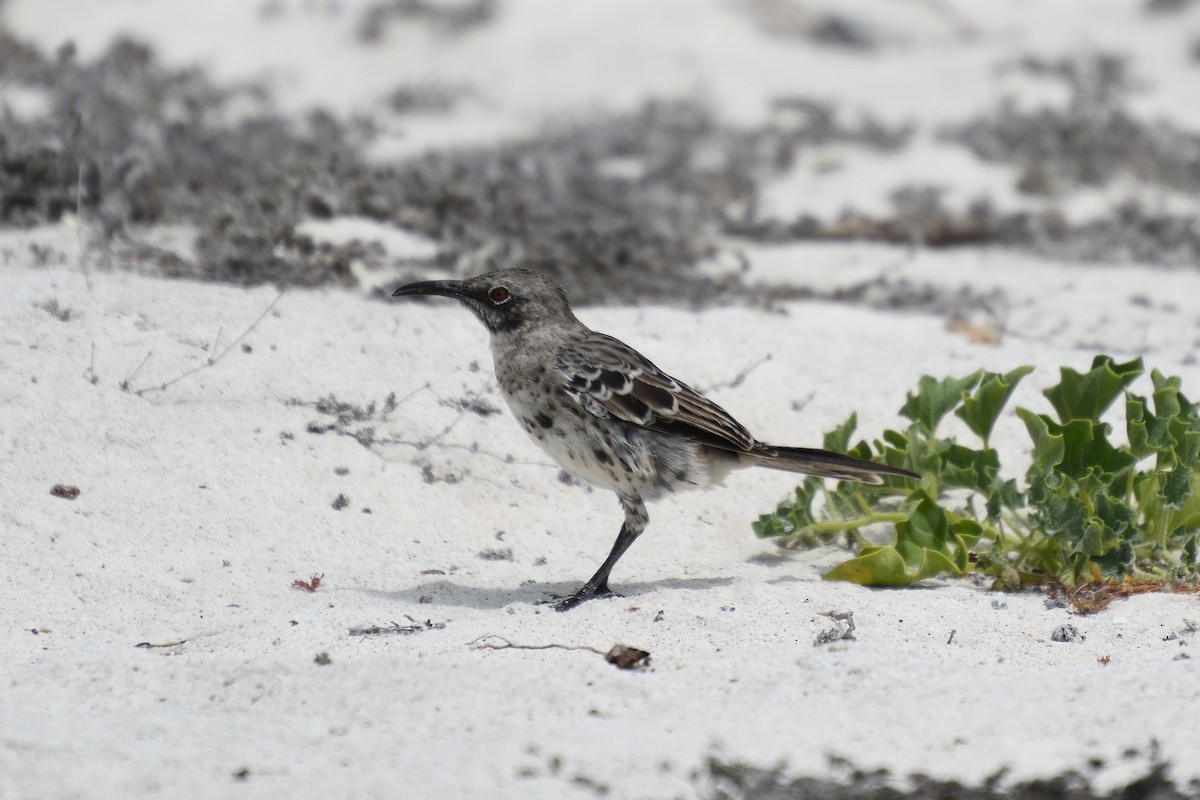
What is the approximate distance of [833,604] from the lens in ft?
15.3

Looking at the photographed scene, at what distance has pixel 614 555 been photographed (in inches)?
197

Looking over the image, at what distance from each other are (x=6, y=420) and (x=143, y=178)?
3.26 metres

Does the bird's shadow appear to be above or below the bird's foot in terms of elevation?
below

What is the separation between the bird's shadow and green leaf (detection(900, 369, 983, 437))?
39.6 inches

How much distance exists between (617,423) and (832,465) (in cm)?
80

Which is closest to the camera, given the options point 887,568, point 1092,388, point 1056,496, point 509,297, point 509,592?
point 1056,496

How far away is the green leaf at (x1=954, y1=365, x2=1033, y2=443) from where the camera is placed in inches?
204

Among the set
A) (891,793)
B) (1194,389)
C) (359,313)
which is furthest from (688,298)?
(891,793)

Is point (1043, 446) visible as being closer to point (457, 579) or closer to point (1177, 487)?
point (1177, 487)

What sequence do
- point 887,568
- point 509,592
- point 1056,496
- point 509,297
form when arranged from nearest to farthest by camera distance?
point 1056,496
point 887,568
point 509,592
point 509,297

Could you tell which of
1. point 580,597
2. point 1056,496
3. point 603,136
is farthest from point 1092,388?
point 603,136

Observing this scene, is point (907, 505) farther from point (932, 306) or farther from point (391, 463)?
point (932, 306)

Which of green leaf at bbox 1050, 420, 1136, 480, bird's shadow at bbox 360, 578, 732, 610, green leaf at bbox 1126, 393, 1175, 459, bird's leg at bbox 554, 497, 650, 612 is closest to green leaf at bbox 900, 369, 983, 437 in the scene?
green leaf at bbox 1050, 420, 1136, 480

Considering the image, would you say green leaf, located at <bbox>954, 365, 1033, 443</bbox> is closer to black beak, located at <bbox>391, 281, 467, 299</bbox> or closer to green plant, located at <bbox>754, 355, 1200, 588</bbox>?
green plant, located at <bbox>754, 355, 1200, 588</bbox>
